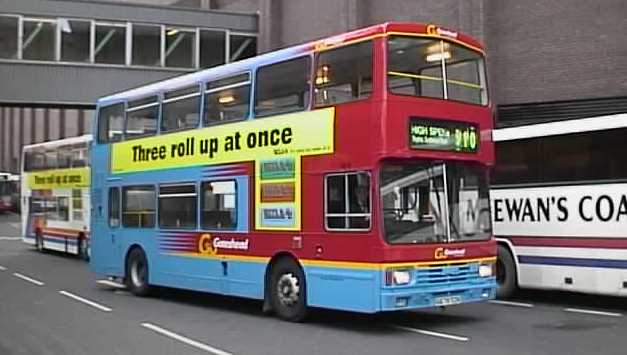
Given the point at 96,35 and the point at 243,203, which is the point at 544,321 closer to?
the point at 243,203

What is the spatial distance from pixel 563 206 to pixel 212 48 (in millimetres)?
25900

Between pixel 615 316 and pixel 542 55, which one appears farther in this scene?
pixel 542 55

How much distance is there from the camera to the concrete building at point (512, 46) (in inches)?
889

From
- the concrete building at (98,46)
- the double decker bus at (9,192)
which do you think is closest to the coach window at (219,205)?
the concrete building at (98,46)

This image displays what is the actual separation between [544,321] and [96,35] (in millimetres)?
27010

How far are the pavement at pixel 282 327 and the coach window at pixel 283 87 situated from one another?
3217mm

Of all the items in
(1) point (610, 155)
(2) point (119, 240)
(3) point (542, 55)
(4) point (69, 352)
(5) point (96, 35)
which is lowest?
(4) point (69, 352)

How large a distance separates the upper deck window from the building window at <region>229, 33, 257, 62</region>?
26.4 meters

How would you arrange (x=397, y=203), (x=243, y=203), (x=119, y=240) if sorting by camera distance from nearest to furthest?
(x=397, y=203) < (x=243, y=203) < (x=119, y=240)

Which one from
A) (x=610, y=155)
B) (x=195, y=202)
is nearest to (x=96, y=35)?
(x=195, y=202)

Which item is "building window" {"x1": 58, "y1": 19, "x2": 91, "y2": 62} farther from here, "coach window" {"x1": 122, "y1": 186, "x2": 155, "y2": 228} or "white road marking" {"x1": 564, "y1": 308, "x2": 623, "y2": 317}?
"white road marking" {"x1": 564, "y1": 308, "x2": 623, "y2": 317}

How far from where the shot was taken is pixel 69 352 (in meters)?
10.3

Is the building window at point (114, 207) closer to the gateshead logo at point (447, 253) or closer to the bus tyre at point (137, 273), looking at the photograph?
the bus tyre at point (137, 273)

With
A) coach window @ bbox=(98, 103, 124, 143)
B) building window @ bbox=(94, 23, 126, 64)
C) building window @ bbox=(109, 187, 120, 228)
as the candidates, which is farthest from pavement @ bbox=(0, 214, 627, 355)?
building window @ bbox=(94, 23, 126, 64)
